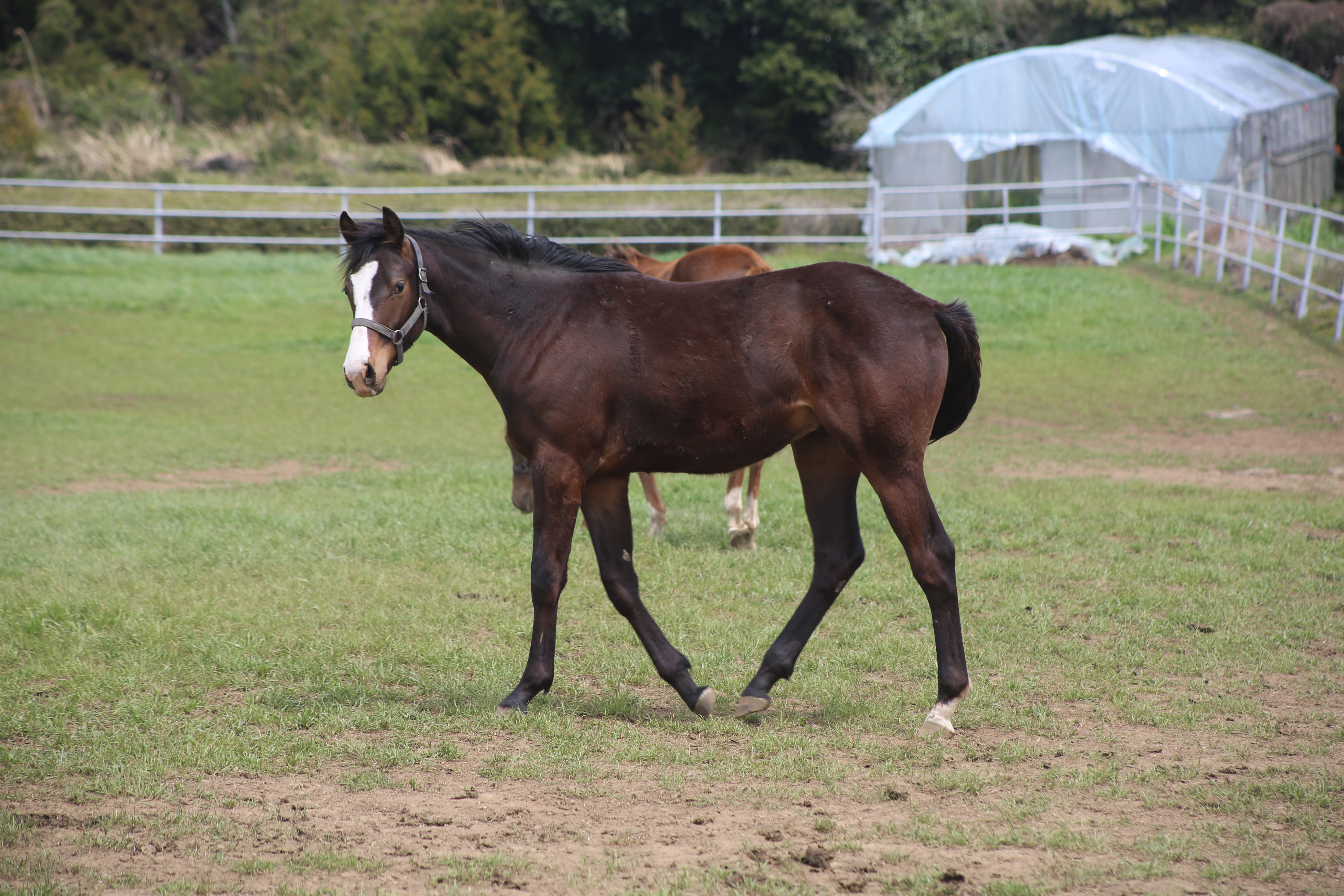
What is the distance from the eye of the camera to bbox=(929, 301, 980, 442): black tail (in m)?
4.69

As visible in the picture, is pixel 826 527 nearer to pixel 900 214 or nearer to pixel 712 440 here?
pixel 712 440

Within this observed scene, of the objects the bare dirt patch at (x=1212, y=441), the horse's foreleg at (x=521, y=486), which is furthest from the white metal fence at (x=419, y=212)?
the horse's foreleg at (x=521, y=486)

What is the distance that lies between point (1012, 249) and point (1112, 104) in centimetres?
471

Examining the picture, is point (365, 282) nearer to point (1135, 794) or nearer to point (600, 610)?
point (600, 610)

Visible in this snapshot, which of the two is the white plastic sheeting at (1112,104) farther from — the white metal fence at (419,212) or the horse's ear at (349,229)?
the horse's ear at (349,229)

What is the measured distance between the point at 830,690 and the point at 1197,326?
A: 43.0ft

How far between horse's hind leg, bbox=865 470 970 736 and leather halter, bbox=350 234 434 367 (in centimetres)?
198

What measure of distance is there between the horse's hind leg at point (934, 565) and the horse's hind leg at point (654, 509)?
3.57m

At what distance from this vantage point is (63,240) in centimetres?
2225

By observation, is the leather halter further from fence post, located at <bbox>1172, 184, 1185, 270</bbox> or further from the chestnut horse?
fence post, located at <bbox>1172, 184, 1185, 270</bbox>

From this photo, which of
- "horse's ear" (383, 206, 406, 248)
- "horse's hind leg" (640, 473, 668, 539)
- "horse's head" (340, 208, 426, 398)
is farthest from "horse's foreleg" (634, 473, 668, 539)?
"horse's ear" (383, 206, 406, 248)

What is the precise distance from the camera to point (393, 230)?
184 inches

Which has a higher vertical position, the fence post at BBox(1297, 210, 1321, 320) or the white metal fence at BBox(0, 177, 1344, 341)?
the white metal fence at BBox(0, 177, 1344, 341)

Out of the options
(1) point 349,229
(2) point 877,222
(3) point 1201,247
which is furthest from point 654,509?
(2) point 877,222
